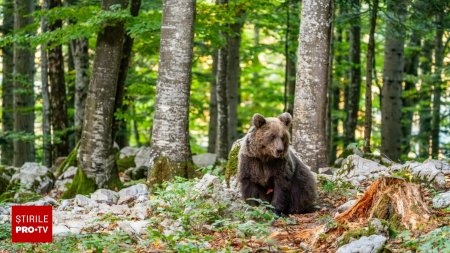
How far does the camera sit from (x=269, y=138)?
7367 mm

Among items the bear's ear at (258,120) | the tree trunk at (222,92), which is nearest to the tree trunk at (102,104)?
the tree trunk at (222,92)

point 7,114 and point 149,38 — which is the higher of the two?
point 149,38

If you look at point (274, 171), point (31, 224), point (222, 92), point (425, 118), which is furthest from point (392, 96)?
point (31, 224)

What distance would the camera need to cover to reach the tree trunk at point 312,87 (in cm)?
995

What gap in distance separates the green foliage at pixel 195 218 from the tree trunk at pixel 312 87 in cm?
282

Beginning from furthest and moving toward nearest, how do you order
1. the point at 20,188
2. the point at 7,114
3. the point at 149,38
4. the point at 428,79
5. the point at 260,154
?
the point at 7,114, the point at 428,79, the point at 149,38, the point at 20,188, the point at 260,154

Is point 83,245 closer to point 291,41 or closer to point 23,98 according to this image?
point 23,98

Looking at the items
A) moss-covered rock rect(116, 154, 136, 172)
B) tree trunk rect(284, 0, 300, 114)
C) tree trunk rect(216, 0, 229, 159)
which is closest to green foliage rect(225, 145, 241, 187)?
tree trunk rect(216, 0, 229, 159)

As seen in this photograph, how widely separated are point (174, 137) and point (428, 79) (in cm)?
1022

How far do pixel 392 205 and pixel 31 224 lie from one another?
4.24 metres

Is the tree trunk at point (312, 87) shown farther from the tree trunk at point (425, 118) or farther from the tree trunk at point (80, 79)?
the tree trunk at point (425, 118)

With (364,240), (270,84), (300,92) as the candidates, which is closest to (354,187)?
(300,92)

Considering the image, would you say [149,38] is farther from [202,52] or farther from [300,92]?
[202,52]

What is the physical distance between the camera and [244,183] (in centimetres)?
769
